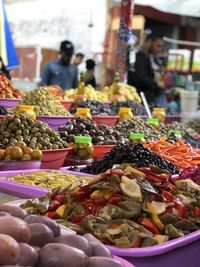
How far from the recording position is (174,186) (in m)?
1.92

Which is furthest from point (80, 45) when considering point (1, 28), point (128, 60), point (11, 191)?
point (11, 191)

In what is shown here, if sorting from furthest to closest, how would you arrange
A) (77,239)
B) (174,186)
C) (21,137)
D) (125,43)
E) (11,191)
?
(125,43) < (21,137) < (11,191) < (174,186) < (77,239)

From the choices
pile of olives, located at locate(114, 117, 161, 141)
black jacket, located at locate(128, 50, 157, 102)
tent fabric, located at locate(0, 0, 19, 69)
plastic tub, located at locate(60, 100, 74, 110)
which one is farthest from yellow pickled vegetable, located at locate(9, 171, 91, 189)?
tent fabric, located at locate(0, 0, 19, 69)

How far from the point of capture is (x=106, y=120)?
13.0 feet

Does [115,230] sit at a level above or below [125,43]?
below

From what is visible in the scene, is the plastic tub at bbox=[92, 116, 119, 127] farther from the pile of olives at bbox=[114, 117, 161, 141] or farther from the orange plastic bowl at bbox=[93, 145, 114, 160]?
the orange plastic bowl at bbox=[93, 145, 114, 160]

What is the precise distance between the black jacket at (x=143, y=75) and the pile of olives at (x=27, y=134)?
11.0 feet

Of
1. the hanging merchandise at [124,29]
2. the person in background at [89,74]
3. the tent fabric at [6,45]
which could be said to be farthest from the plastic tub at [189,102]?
the tent fabric at [6,45]

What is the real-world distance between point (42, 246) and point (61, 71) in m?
5.19

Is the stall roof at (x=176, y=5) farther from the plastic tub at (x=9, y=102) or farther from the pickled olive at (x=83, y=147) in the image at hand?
the pickled olive at (x=83, y=147)

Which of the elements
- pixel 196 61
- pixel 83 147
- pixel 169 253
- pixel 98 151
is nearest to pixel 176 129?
pixel 98 151

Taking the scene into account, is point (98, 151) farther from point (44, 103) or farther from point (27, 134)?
point (44, 103)

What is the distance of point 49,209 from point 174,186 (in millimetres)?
495

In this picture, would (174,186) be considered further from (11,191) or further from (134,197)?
(11,191)
